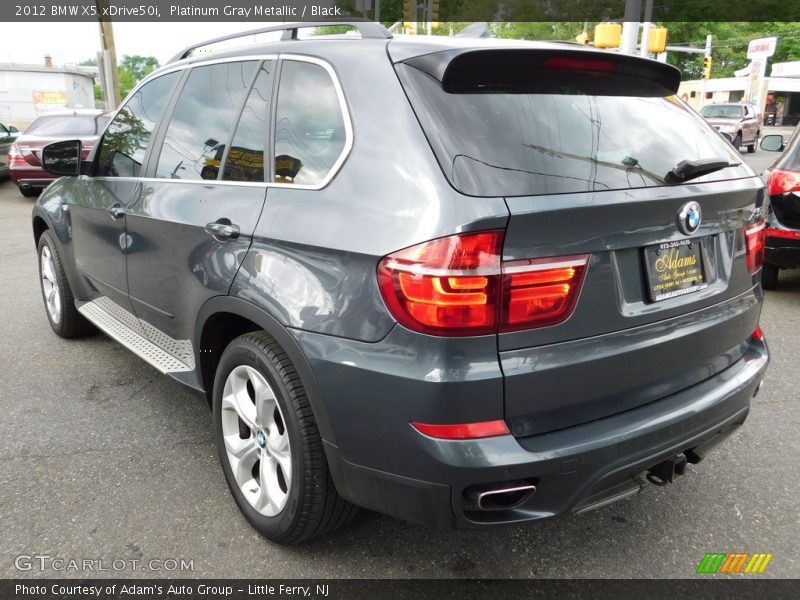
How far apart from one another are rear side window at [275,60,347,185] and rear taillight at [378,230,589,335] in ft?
1.82

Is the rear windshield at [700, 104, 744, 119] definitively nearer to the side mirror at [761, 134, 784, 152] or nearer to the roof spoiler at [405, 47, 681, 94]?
the side mirror at [761, 134, 784, 152]

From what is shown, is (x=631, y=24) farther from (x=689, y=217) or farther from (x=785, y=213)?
(x=689, y=217)

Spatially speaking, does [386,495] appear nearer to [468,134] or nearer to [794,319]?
[468,134]

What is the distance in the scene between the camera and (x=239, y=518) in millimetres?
2752

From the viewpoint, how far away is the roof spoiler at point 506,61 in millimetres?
2088

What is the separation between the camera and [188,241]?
2803 millimetres

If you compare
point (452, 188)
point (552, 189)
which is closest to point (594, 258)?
point (552, 189)

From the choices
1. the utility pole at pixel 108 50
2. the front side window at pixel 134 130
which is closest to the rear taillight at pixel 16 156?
the utility pole at pixel 108 50

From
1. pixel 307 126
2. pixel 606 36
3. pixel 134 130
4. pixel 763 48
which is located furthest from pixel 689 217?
pixel 763 48

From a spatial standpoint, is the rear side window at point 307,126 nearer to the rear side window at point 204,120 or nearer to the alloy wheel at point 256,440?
the rear side window at point 204,120

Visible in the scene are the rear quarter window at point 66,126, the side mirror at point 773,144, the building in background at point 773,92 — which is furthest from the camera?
the building in background at point 773,92

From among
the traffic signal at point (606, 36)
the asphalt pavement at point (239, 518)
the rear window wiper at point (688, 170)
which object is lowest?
the asphalt pavement at point (239, 518)

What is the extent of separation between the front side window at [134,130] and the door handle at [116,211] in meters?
0.18

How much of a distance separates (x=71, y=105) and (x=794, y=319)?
110ft
